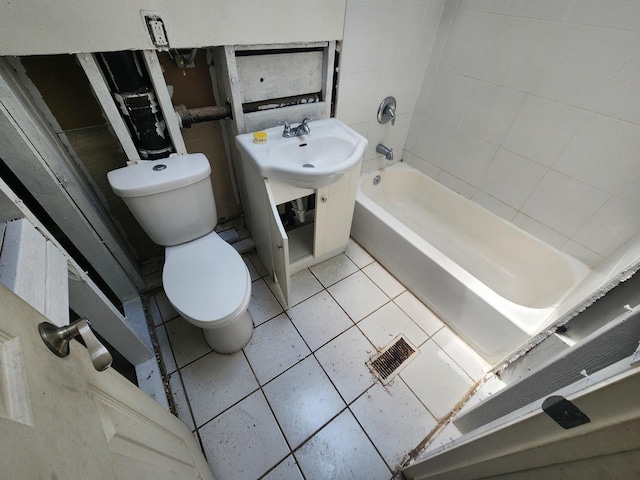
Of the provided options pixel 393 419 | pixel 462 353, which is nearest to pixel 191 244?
pixel 393 419

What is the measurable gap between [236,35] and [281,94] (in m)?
0.35

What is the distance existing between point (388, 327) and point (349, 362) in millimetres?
302

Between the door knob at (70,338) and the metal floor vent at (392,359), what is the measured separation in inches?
46.5

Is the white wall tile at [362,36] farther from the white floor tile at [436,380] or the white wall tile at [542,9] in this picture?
the white floor tile at [436,380]

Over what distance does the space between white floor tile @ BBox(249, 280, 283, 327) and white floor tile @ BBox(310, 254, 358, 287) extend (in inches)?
12.6

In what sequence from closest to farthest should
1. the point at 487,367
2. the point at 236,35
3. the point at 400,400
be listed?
1. the point at 236,35
2. the point at 400,400
3. the point at 487,367

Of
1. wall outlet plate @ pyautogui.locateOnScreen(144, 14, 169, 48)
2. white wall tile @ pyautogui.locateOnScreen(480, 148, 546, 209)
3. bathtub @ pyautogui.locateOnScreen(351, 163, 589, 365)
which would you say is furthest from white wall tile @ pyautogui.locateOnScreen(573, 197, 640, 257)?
wall outlet plate @ pyautogui.locateOnScreen(144, 14, 169, 48)

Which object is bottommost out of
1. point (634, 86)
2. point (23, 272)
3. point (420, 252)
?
point (420, 252)

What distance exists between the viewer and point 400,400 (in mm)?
1208

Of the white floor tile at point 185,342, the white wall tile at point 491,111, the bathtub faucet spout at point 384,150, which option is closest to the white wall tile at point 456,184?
the white wall tile at point 491,111

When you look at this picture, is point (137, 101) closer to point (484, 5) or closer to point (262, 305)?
point (262, 305)

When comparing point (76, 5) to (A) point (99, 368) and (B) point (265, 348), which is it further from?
(B) point (265, 348)

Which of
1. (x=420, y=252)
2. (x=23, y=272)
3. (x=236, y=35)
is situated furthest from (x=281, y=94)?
(x=23, y=272)

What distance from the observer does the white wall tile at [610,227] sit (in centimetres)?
118
